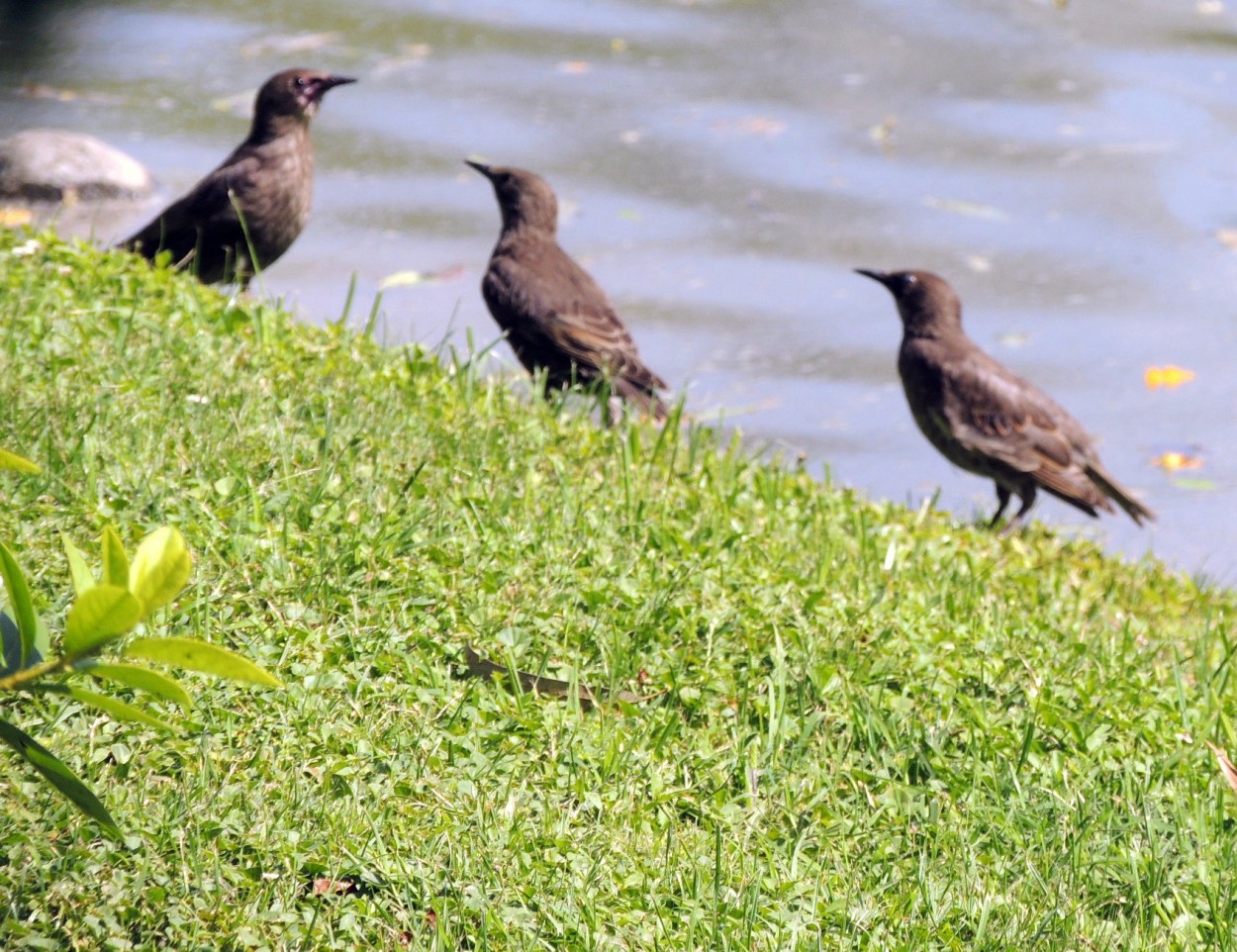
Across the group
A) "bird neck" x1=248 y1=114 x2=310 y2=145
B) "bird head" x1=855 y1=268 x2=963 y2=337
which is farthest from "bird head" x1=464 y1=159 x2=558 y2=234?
"bird head" x1=855 y1=268 x2=963 y2=337

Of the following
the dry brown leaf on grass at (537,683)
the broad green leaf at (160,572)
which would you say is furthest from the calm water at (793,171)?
the broad green leaf at (160,572)

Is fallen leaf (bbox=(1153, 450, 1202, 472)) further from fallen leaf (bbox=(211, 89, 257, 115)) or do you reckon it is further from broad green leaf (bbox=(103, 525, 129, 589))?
broad green leaf (bbox=(103, 525, 129, 589))

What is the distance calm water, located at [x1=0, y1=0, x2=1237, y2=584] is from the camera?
8375 mm

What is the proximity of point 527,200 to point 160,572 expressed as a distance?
21.6 ft

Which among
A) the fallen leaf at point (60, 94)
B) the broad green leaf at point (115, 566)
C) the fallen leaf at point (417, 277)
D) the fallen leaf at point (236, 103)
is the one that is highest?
the broad green leaf at point (115, 566)

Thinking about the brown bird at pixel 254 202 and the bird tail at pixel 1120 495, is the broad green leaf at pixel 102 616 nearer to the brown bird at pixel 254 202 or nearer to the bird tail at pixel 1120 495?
the brown bird at pixel 254 202

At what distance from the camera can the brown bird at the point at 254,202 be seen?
288 inches

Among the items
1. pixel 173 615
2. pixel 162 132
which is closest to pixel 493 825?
pixel 173 615

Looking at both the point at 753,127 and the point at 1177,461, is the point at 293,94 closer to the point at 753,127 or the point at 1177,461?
the point at 753,127

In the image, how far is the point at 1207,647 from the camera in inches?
198

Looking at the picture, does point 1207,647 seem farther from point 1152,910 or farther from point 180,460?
point 180,460

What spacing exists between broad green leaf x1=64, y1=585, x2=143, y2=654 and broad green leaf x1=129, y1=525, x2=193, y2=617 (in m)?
0.03

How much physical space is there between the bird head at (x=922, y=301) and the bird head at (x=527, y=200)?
165 cm

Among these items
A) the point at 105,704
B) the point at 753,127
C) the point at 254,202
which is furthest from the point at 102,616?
the point at 753,127
